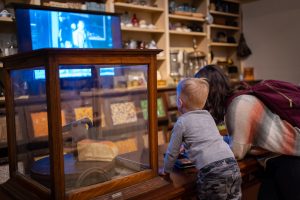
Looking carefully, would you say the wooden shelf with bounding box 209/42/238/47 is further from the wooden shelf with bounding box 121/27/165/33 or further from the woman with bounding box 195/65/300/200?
the woman with bounding box 195/65/300/200

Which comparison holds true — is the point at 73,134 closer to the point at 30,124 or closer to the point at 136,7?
the point at 30,124

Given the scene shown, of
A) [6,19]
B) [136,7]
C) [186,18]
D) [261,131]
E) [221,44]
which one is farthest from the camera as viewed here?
[221,44]

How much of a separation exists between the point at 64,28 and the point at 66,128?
5.27 ft

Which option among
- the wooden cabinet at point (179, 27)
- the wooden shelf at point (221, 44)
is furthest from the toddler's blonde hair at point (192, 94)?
the wooden shelf at point (221, 44)

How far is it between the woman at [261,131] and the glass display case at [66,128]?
394 millimetres

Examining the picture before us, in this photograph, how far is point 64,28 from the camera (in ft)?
7.95

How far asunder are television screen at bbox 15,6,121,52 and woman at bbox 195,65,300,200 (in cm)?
144

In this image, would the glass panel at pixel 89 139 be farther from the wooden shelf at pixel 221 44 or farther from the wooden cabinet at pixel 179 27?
the wooden shelf at pixel 221 44

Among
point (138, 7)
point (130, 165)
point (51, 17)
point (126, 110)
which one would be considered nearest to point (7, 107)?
point (130, 165)

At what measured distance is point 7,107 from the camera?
3.92 ft

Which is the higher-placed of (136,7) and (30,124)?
(136,7)

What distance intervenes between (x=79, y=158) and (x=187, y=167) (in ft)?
1.48

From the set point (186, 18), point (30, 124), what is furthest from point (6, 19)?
point (186, 18)

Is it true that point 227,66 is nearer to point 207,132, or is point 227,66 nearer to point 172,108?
point 172,108
